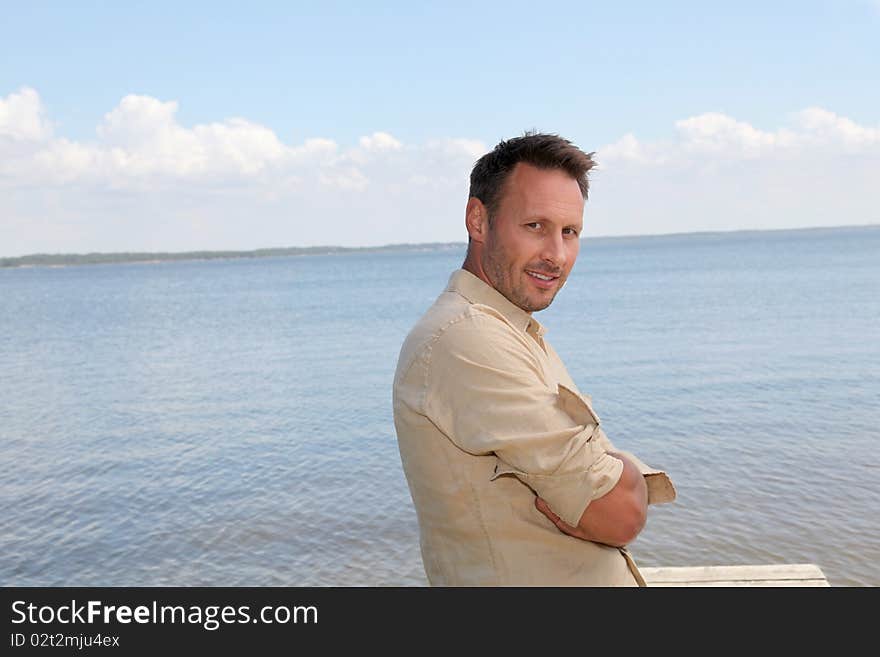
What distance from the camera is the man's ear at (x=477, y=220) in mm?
2611

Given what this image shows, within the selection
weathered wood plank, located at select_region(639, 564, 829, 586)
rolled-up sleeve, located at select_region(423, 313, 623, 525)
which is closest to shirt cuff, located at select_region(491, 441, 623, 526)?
rolled-up sleeve, located at select_region(423, 313, 623, 525)

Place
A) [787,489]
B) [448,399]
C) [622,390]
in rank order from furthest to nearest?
[622,390]
[787,489]
[448,399]

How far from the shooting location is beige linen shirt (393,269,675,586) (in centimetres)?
217

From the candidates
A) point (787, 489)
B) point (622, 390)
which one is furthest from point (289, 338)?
point (787, 489)

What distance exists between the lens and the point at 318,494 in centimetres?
1242

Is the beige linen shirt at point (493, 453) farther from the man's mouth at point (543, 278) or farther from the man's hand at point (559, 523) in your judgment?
the man's mouth at point (543, 278)

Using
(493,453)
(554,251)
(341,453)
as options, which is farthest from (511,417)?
(341,453)

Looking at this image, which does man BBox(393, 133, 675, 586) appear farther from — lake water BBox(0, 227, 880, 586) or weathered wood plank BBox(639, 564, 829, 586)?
lake water BBox(0, 227, 880, 586)

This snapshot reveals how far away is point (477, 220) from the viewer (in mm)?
2646

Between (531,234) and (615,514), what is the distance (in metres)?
0.87

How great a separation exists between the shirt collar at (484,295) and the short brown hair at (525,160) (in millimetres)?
211
